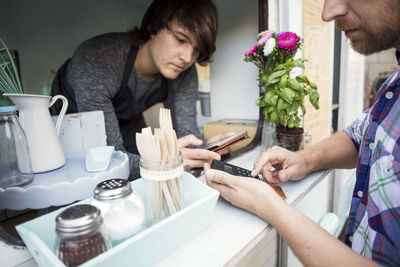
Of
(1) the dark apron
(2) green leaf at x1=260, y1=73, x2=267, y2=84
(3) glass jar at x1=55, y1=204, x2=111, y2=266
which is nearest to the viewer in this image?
(3) glass jar at x1=55, y1=204, x2=111, y2=266

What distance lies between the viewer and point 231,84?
1.50 m

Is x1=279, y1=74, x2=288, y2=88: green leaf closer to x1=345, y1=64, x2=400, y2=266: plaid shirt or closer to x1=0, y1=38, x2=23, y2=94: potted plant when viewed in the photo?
x1=345, y1=64, x2=400, y2=266: plaid shirt

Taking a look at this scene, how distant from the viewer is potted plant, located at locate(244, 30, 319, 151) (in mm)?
817

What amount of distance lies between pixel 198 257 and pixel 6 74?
503 millimetres

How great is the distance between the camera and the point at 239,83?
1.45 m

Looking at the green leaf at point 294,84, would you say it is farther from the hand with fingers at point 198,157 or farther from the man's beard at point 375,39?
the hand with fingers at point 198,157

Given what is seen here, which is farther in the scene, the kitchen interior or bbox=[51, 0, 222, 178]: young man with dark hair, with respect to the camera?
bbox=[51, 0, 222, 178]: young man with dark hair

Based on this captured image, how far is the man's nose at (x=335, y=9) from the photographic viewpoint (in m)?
0.58

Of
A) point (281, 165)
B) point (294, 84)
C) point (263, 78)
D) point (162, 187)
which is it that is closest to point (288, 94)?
point (294, 84)

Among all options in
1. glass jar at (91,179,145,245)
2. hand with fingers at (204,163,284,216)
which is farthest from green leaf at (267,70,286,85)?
glass jar at (91,179,145,245)

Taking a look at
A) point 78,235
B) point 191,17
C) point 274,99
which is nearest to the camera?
point 78,235

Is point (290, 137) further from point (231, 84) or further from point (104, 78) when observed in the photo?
point (104, 78)

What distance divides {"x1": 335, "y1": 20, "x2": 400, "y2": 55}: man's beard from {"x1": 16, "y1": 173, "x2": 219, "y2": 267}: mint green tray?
561 millimetres

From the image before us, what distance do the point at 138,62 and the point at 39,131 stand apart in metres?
0.75
